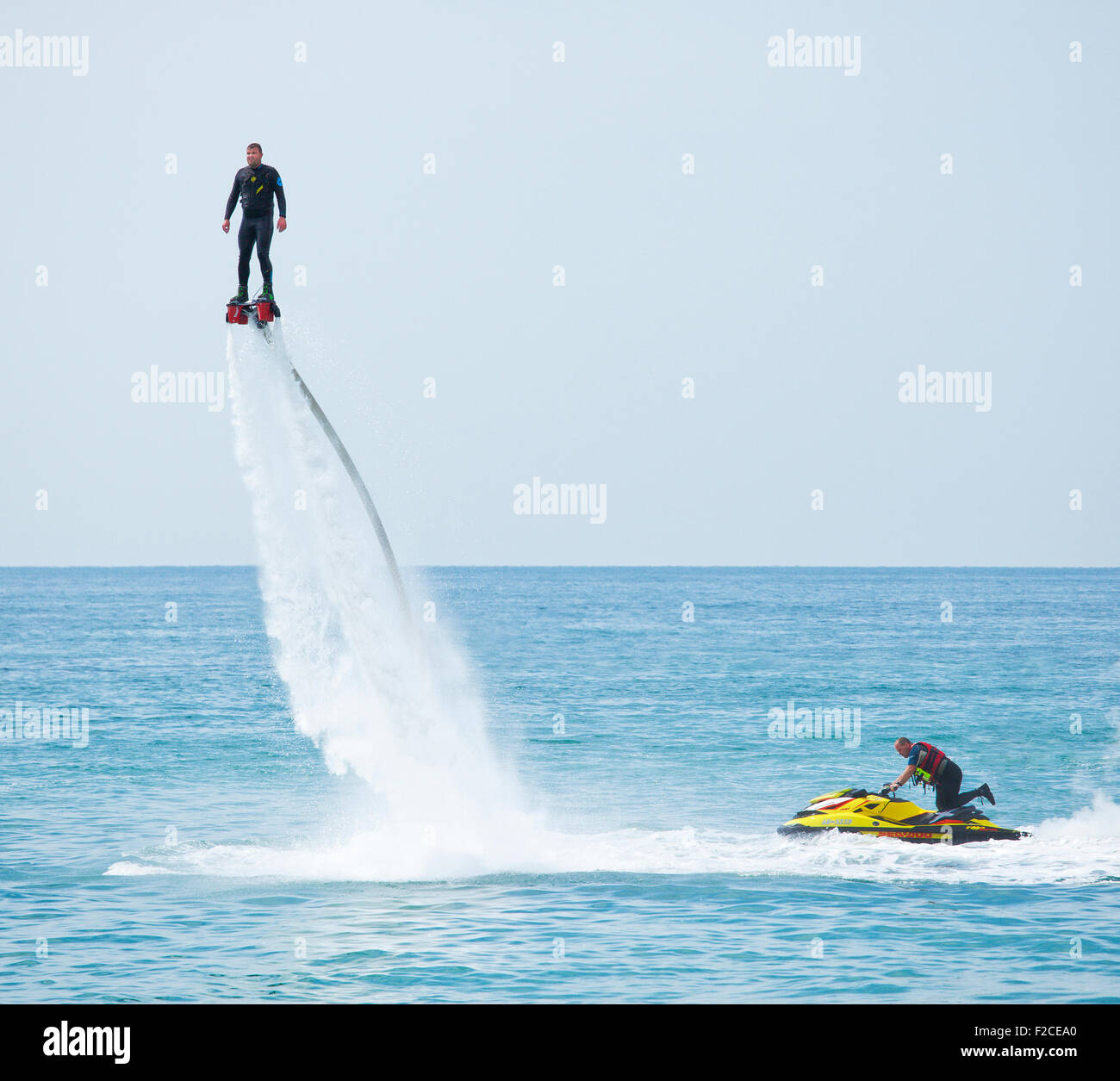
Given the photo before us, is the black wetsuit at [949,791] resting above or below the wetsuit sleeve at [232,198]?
below

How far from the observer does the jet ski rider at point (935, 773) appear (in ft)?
85.6

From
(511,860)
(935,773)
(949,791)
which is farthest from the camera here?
(949,791)

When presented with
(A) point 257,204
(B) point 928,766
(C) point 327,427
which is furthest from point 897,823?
(A) point 257,204

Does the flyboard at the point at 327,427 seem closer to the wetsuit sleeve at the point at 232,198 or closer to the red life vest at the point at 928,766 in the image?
the wetsuit sleeve at the point at 232,198

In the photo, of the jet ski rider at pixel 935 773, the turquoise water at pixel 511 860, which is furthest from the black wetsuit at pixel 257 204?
the jet ski rider at pixel 935 773

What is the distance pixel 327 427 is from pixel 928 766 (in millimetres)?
13482

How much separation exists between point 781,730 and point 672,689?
16.3 metres

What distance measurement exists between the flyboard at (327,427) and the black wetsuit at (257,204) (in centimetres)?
65

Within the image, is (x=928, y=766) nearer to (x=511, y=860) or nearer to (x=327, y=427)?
(x=511, y=860)

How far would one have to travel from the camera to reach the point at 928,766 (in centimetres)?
2611

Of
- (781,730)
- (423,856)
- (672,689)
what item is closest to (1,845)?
(423,856)
